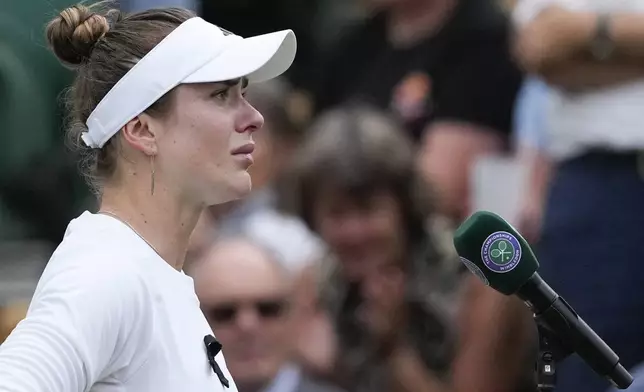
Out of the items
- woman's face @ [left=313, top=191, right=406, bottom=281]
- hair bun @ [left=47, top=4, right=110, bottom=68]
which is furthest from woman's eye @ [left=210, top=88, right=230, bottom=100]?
woman's face @ [left=313, top=191, right=406, bottom=281]

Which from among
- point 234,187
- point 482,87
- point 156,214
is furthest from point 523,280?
point 482,87

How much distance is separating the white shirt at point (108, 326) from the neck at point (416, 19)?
110 inches

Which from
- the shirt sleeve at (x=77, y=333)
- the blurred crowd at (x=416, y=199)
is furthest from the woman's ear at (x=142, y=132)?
the blurred crowd at (x=416, y=199)

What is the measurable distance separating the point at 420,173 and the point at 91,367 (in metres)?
3.04

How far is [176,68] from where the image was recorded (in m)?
2.46

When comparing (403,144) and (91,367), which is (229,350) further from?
(91,367)

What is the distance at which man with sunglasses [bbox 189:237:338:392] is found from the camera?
497 cm

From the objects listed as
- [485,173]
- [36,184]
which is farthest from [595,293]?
[36,184]

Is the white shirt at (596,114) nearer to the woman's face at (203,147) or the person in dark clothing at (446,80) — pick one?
the person in dark clothing at (446,80)

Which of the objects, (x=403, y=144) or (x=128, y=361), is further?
(x=403, y=144)

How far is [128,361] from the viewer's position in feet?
7.34

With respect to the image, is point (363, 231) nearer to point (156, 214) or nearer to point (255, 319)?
point (255, 319)

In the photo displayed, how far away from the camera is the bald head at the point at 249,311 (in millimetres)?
4973

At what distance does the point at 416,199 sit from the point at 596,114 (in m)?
0.79
